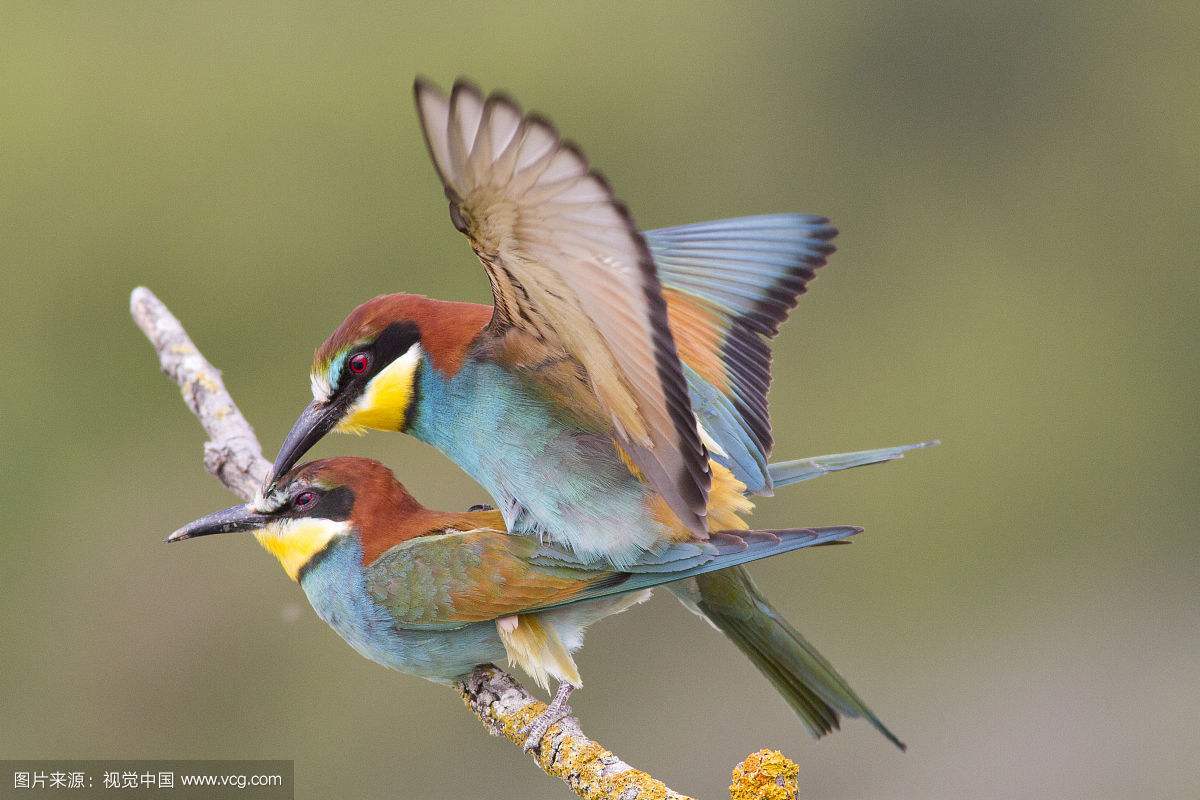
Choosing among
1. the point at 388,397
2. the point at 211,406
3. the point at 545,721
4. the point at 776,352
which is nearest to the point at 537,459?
the point at 388,397

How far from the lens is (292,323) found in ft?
13.2

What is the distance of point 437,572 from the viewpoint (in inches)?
78.7

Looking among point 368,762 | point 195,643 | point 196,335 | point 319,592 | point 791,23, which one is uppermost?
point 791,23

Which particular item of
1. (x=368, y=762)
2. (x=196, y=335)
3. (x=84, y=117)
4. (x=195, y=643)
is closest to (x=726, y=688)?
(x=368, y=762)

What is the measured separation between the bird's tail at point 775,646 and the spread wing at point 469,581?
17 cm

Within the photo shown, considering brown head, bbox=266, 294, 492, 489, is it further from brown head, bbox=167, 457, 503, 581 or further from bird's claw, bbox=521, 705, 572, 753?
bird's claw, bbox=521, 705, 572, 753

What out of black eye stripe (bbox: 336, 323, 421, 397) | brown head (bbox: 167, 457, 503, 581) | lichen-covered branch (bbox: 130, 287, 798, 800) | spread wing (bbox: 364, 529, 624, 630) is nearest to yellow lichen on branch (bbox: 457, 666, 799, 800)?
lichen-covered branch (bbox: 130, 287, 798, 800)

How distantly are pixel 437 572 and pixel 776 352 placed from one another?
2.44 metres

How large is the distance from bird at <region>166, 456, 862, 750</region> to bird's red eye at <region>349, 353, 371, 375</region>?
0.28 metres

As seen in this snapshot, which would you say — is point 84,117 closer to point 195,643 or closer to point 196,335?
point 196,335

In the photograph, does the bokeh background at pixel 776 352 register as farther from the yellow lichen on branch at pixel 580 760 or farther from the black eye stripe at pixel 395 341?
the black eye stripe at pixel 395 341

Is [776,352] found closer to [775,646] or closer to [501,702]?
[775,646]

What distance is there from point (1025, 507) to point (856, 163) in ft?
3.97

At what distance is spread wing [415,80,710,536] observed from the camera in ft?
4.60
